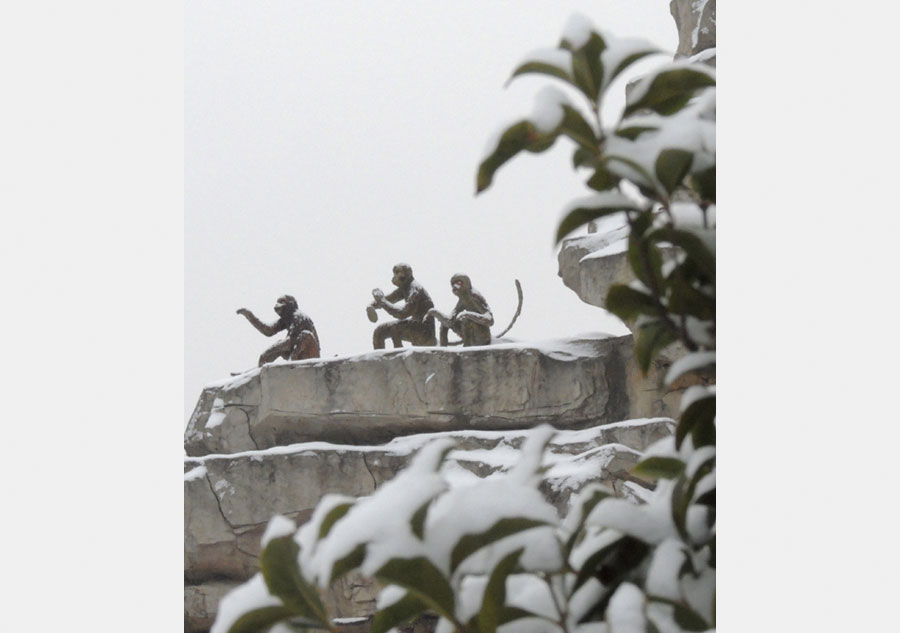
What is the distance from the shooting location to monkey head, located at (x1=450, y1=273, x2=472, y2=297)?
4.94ft

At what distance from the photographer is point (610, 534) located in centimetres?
47

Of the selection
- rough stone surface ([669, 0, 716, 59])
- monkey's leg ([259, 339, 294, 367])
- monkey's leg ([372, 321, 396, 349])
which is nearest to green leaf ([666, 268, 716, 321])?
rough stone surface ([669, 0, 716, 59])

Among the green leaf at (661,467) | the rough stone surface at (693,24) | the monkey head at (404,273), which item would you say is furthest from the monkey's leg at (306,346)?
the green leaf at (661,467)

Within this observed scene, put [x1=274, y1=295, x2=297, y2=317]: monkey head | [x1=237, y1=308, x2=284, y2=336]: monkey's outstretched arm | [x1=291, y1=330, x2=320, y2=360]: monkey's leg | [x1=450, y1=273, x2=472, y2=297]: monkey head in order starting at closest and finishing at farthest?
[x1=450, y1=273, x2=472, y2=297]: monkey head, [x1=274, y1=295, x2=297, y2=317]: monkey head, [x1=237, y1=308, x2=284, y2=336]: monkey's outstretched arm, [x1=291, y1=330, x2=320, y2=360]: monkey's leg

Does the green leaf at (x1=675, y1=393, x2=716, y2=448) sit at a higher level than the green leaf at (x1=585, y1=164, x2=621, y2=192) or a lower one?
lower

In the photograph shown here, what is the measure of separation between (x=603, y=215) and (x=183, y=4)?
2.99 feet

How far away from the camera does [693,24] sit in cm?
123

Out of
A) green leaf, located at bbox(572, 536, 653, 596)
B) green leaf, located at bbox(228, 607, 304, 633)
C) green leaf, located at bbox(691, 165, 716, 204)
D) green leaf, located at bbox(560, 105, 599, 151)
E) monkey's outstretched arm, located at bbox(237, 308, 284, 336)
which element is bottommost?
green leaf, located at bbox(228, 607, 304, 633)

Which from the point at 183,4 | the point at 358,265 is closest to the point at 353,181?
the point at 358,265

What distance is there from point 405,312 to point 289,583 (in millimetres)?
2625

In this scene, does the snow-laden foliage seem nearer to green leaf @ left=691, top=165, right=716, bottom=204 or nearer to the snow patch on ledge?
green leaf @ left=691, top=165, right=716, bottom=204

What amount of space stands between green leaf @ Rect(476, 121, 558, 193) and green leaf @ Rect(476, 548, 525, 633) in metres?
0.17

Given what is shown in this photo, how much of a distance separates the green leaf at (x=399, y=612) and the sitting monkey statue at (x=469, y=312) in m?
1.06

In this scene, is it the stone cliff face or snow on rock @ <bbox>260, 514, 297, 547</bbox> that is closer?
snow on rock @ <bbox>260, 514, 297, 547</bbox>
